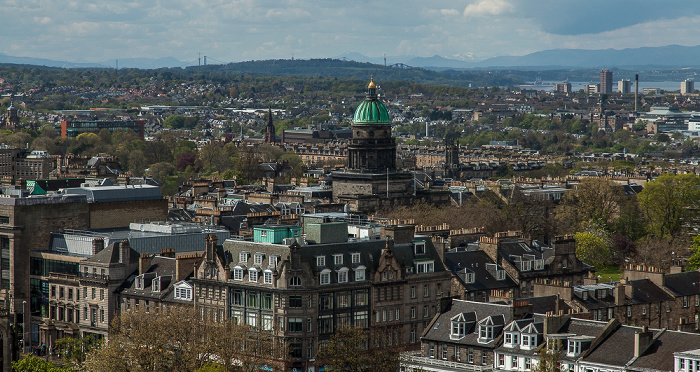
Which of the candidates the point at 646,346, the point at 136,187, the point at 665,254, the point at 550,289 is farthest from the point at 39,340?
the point at 665,254

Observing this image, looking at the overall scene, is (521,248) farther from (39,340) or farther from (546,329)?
(39,340)

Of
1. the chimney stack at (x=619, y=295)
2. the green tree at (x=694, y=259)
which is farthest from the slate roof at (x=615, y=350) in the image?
the green tree at (x=694, y=259)

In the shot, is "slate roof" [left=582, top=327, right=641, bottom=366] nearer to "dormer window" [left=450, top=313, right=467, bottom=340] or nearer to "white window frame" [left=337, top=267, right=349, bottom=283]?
"dormer window" [left=450, top=313, right=467, bottom=340]

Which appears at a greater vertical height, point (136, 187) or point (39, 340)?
point (136, 187)

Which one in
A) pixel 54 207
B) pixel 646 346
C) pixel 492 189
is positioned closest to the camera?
pixel 646 346

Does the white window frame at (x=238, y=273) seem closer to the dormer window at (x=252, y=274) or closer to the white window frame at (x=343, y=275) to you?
the dormer window at (x=252, y=274)

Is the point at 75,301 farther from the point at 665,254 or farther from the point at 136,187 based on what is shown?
the point at 665,254

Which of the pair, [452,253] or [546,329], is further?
[452,253]

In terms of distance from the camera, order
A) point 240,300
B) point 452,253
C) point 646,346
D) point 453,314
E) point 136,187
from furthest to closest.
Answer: point 136,187 < point 452,253 < point 240,300 < point 453,314 < point 646,346
